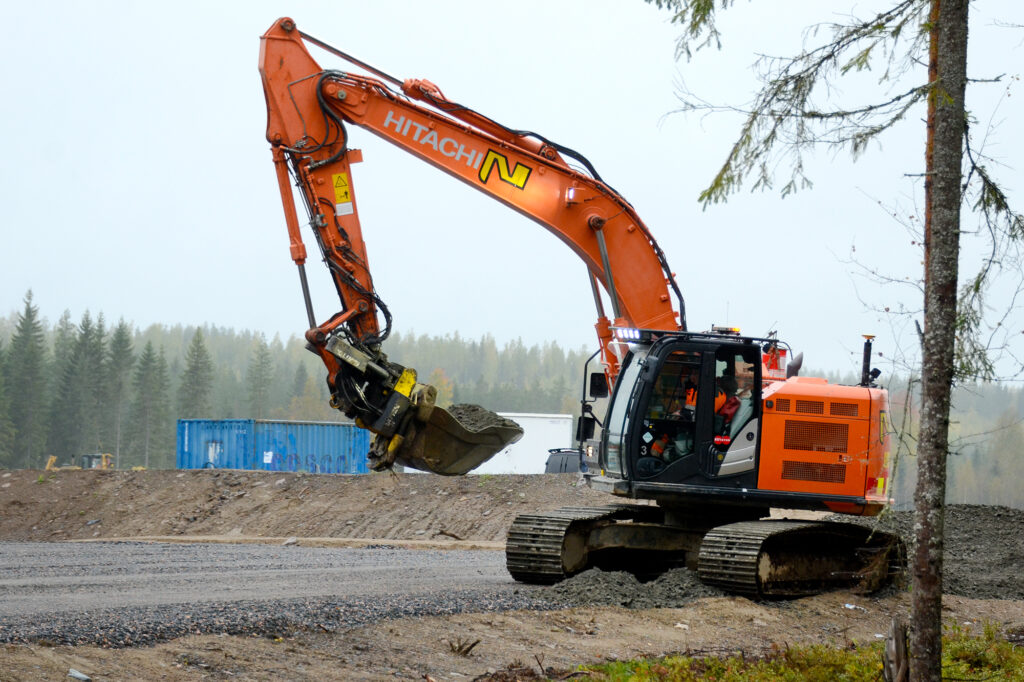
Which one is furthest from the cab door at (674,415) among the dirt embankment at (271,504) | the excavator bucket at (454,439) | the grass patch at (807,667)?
the dirt embankment at (271,504)

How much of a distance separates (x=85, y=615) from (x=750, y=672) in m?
4.75

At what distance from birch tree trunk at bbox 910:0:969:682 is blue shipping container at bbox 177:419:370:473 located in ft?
89.9

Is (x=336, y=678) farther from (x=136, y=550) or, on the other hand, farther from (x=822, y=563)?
(x=136, y=550)

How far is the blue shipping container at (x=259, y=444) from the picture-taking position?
108ft

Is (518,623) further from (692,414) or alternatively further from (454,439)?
(454,439)

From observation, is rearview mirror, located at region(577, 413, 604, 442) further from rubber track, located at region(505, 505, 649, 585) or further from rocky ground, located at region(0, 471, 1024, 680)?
rocky ground, located at region(0, 471, 1024, 680)

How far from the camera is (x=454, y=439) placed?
1187cm

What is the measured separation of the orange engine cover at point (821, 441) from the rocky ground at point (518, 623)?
1.07 m

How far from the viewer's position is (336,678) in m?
6.73

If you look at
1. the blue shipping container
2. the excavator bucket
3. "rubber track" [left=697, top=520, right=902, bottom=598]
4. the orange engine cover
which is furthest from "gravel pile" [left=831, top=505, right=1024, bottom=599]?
the blue shipping container

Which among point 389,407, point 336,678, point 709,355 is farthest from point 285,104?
point 336,678

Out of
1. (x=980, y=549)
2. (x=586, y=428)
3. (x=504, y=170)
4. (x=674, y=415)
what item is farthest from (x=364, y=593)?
(x=980, y=549)

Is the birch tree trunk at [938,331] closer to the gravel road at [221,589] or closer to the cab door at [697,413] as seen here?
the gravel road at [221,589]

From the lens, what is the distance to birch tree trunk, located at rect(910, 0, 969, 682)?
621 centimetres
